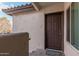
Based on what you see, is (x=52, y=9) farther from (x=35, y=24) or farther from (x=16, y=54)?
(x=16, y=54)

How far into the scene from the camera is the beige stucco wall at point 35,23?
261 centimetres

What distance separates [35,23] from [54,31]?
0.44m

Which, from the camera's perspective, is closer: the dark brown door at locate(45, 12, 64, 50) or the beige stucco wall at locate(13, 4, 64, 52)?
the beige stucco wall at locate(13, 4, 64, 52)

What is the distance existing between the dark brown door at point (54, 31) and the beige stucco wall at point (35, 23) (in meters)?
0.09

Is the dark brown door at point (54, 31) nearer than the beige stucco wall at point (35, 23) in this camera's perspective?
No

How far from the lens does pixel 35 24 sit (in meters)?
2.75

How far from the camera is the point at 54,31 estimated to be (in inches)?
115

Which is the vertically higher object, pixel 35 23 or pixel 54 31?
pixel 35 23

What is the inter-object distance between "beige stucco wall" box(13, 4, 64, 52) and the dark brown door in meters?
0.09

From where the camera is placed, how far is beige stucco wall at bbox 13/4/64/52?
2607 mm

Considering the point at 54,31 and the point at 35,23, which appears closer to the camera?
the point at 35,23

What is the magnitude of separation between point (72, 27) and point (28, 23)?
1.02 m

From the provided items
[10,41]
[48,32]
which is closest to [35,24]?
[48,32]

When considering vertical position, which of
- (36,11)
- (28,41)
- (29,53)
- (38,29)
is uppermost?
(36,11)
